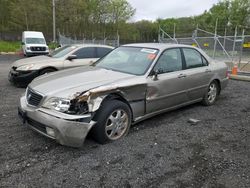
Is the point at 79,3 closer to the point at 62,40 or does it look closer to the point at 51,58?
the point at 62,40

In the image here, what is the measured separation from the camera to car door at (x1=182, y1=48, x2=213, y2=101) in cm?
483

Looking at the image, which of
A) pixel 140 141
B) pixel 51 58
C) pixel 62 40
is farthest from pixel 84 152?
pixel 62 40

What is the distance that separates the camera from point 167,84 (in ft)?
14.0

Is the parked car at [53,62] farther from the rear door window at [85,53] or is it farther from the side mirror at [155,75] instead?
the side mirror at [155,75]

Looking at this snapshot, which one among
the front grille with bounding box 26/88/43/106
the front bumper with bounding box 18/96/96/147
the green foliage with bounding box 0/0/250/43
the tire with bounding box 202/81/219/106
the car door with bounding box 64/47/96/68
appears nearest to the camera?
the front bumper with bounding box 18/96/96/147

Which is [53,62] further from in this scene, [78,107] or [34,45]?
[34,45]

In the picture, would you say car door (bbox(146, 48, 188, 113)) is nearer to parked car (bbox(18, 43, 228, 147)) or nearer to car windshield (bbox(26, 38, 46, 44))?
parked car (bbox(18, 43, 228, 147))

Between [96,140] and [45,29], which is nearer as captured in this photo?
[96,140]

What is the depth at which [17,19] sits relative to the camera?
36.1 m

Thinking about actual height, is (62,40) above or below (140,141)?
above

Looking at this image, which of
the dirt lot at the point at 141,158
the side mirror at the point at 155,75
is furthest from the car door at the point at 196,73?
the side mirror at the point at 155,75

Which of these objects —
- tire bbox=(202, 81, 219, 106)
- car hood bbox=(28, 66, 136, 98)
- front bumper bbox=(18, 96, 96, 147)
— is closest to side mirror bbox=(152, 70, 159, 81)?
car hood bbox=(28, 66, 136, 98)

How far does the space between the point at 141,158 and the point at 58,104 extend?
1356mm

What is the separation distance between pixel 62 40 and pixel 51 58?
20.7m
